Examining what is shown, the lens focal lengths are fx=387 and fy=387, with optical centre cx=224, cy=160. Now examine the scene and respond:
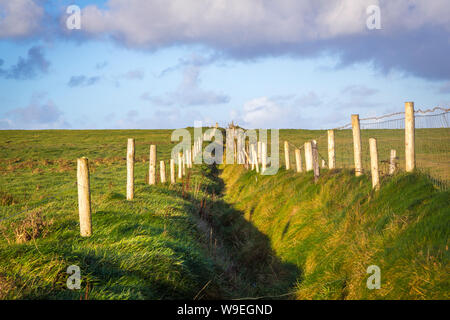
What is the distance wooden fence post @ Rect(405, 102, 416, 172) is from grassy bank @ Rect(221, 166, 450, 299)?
0.45 metres

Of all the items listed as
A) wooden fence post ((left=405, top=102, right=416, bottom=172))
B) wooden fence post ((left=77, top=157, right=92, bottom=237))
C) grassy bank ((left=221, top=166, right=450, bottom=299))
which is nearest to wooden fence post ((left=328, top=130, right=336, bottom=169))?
grassy bank ((left=221, top=166, right=450, bottom=299))

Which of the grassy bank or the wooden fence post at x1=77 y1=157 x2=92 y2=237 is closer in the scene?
the grassy bank

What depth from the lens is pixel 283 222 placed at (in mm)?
10180

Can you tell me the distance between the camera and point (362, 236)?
608 centimetres

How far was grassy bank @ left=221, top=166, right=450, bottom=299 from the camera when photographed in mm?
4506

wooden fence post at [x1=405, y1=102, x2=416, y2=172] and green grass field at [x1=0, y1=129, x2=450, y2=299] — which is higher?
wooden fence post at [x1=405, y1=102, x2=416, y2=172]

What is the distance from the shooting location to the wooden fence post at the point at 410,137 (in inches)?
295

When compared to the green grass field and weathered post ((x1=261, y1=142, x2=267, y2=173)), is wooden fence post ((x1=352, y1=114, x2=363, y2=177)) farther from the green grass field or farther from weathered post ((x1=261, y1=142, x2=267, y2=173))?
weathered post ((x1=261, y1=142, x2=267, y2=173))

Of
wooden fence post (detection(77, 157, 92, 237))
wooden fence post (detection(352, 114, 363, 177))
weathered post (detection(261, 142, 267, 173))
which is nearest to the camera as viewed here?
wooden fence post (detection(77, 157, 92, 237))

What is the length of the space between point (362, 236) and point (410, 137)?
2616mm

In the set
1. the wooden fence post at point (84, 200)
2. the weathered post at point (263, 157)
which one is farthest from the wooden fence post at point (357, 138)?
the weathered post at point (263, 157)

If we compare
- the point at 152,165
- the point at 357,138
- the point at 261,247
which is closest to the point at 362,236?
the point at 357,138
